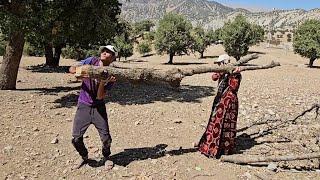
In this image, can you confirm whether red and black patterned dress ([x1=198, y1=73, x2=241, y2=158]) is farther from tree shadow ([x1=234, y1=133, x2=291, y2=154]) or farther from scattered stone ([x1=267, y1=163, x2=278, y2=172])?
scattered stone ([x1=267, y1=163, x2=278, y2=172])

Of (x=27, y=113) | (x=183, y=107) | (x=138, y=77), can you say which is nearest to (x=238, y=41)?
(x=183, y=107)

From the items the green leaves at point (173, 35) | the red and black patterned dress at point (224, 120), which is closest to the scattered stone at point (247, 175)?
the red and black patterned dress at point (224, 120)

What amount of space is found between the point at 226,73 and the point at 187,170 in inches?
80.8

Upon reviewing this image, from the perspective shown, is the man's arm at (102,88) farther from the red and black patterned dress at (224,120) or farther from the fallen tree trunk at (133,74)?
the red and black patterned dress at (224,120)

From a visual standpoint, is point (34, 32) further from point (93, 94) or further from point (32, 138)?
point (93, 94)

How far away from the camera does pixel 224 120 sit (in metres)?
8.10

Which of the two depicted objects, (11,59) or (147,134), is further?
(11,59)

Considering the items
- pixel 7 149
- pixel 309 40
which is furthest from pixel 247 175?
pixel 309 40

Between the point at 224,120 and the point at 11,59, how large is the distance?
8.13m

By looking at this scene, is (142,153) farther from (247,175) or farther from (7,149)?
(7,149)

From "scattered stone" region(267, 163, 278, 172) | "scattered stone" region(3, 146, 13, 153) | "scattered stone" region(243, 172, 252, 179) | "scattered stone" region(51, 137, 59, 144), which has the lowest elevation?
"scattered stone" region(243, 172, 252, 179)

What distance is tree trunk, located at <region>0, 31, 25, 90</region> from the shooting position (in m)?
13.2

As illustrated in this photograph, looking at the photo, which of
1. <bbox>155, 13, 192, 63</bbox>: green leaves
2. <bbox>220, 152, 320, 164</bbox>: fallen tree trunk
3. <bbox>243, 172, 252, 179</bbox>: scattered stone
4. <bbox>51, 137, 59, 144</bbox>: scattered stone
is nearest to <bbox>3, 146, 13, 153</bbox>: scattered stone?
<bbox>51, 137, 59, 144</bbox>: scattered stone

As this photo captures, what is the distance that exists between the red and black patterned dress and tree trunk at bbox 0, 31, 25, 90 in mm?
7632
